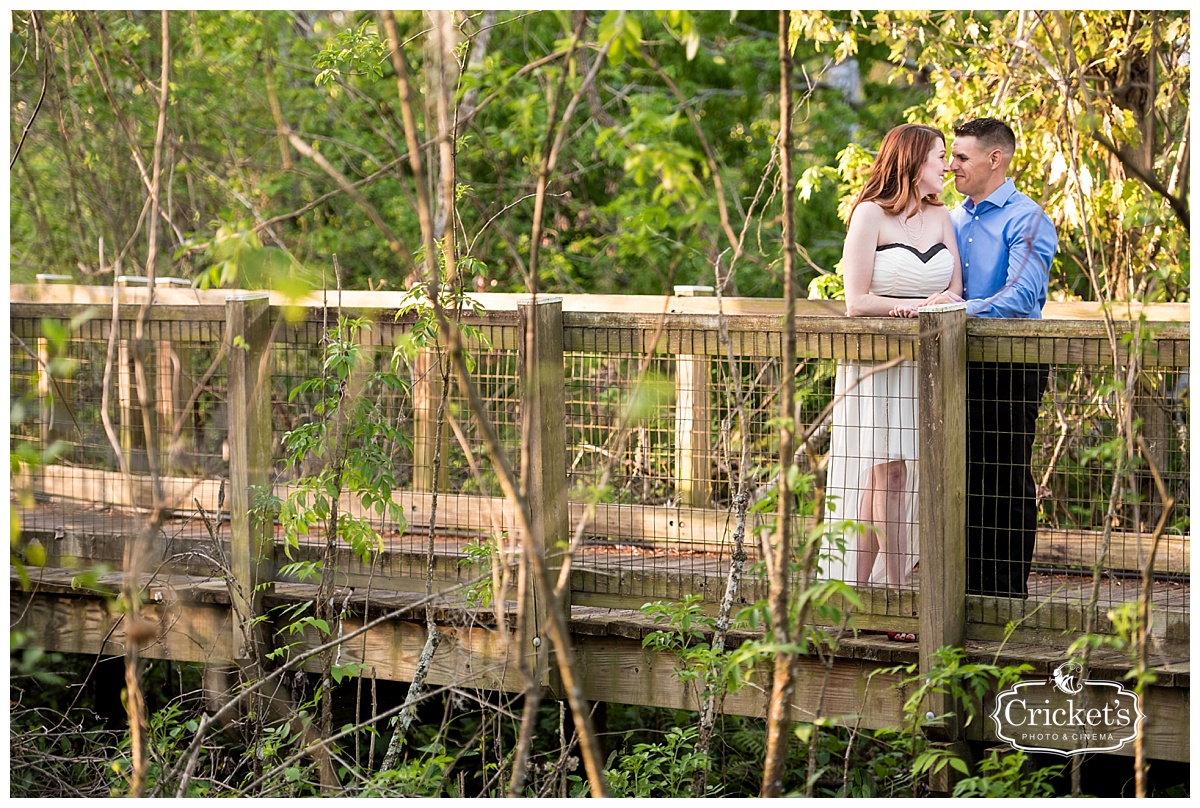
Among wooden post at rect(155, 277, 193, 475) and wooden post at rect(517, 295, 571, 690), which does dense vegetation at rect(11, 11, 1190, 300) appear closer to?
wooden post at rect(155, 277, 193, 475)

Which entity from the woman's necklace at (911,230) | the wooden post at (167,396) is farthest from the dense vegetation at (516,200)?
the wooden post at (167,396)

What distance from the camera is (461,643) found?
464 cm

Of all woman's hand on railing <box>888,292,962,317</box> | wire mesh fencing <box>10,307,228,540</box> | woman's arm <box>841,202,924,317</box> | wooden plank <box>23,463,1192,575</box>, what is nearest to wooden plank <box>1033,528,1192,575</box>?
wooden plank <box>23,463,1192,575</box>

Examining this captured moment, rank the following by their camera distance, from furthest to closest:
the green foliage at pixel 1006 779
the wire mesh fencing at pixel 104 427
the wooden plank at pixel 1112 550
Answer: the wire mesh fencing at pixel 104 427
the wooden plank at pixel 1112 550
the green foliage at pixel 1006 779

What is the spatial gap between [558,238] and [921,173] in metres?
7.56

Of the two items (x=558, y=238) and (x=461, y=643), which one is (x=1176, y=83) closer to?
(x=461, y=643)

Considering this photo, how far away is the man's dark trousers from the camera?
411 cm

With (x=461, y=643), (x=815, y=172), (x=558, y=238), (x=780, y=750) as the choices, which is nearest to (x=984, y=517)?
(x=780, y=750)

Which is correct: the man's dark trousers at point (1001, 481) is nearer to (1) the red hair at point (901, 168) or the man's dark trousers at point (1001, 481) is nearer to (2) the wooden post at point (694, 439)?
(1) the red hair at point (901, 168)

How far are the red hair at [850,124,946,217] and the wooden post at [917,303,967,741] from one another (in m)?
0.54

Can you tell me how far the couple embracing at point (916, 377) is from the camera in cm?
417

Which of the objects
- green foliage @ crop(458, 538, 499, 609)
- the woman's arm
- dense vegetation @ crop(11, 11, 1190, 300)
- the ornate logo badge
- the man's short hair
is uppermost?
dense vegetation @ crop(11, 11, 1190, 300)

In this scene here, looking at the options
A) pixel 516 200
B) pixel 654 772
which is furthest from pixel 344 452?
pixel 654 772

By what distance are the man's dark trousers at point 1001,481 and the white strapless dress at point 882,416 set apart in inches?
8.1
